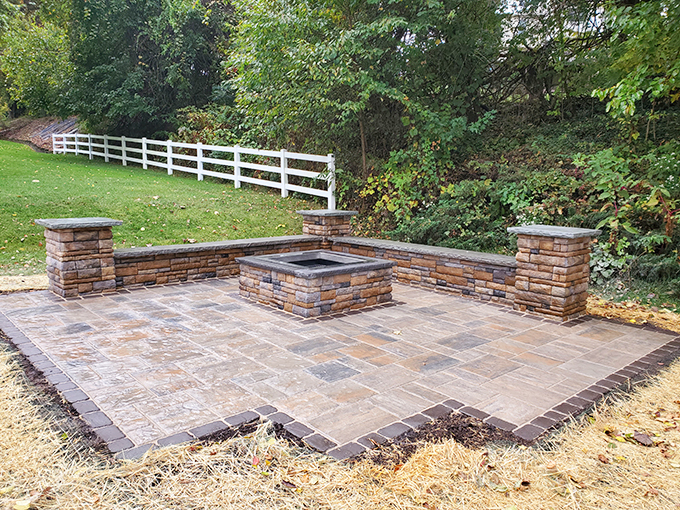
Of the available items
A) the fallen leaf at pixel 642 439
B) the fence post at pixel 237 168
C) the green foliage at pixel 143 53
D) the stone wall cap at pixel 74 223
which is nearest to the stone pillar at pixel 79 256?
the stone wall cap at pixel 74 223

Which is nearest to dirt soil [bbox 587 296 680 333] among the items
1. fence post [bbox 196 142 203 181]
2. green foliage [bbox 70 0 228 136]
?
fence post [bbox 196 142 203 181]

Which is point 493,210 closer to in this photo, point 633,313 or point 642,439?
point 633,313

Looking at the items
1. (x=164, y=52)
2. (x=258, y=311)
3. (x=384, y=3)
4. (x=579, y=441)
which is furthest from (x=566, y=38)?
(x=164, y=52)

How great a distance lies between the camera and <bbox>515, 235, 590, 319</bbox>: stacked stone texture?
5.43 metres

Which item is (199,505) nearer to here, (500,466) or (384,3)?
(500,466)

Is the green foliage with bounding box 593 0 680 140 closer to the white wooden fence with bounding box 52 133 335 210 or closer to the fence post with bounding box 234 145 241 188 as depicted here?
the white wooden fence with bounding box 52 133 335 210

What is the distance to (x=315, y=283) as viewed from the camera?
17.9 ft

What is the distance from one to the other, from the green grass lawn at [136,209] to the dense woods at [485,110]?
1663 millimetres

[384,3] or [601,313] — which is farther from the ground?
[384,3]

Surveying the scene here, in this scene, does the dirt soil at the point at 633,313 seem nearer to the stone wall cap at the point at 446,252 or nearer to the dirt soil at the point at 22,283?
the stone wall cap at the point at 446,252

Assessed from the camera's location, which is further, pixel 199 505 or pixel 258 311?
pixel 258 311

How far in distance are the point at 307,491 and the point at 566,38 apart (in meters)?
9.25

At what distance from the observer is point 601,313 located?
230 inches

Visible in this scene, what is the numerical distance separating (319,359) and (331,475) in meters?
1.67
